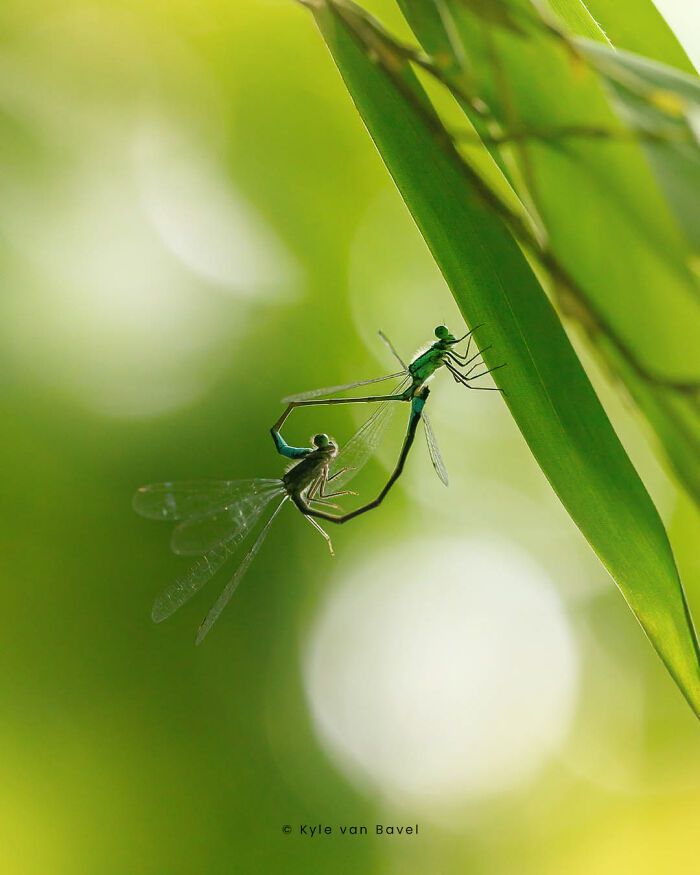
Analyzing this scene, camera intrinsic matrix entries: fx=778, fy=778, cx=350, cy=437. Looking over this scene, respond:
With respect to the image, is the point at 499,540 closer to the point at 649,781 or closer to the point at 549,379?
the point at 649,781

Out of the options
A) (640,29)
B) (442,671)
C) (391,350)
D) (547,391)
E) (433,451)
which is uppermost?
(640,29)

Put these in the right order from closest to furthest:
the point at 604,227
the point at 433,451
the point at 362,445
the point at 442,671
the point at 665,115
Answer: the point at 665,115
the point at 604,227
the point at 433,451
the point at 362,445
the point at 442,671

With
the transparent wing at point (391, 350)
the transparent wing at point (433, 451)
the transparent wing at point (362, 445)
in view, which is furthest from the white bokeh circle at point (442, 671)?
the transparent wing at point (391, 350)

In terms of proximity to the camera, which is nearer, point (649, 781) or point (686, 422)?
point (686, 422)

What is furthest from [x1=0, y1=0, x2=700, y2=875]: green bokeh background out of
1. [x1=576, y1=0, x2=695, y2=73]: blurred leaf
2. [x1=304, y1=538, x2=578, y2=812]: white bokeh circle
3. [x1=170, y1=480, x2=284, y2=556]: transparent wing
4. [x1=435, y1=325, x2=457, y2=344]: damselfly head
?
[x1=576, y1=0, x2=695, y2=73]: blurred leaf

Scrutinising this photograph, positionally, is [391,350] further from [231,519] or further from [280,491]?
[231,519]

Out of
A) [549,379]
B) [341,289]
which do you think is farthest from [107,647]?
Result: [549,379]

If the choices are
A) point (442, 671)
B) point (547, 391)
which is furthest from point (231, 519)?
point (442, 671)

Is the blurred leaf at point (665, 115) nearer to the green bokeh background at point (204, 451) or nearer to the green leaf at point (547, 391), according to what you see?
the green leaf at point (547, 391)
